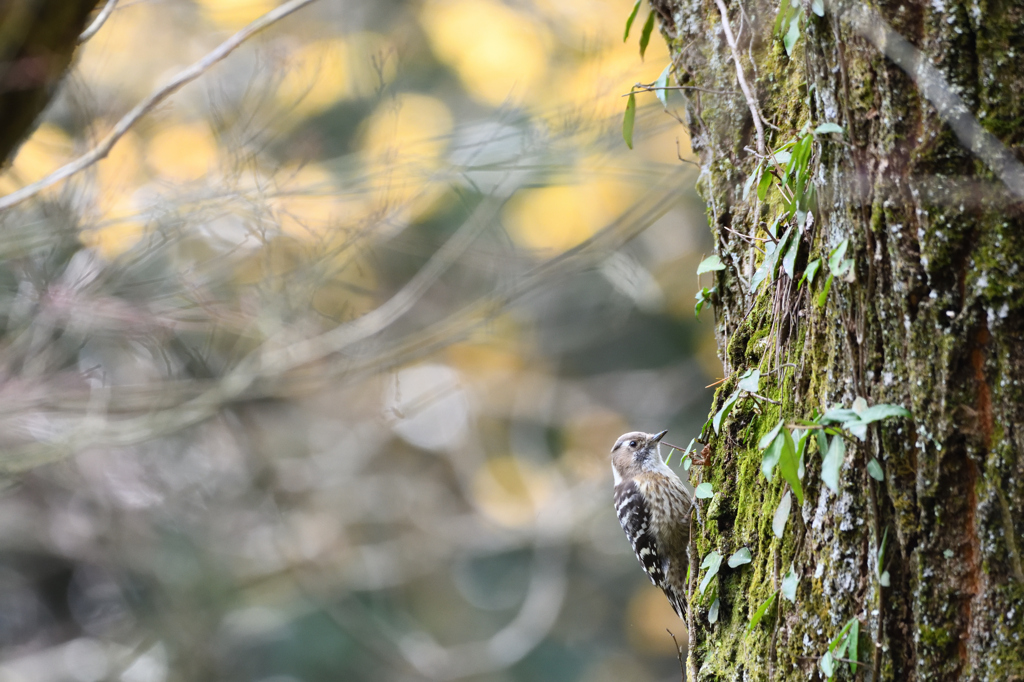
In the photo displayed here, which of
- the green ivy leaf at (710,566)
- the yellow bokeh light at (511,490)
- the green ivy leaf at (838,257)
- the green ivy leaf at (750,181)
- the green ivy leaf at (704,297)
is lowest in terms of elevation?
the green ivy leaf at (710,566)

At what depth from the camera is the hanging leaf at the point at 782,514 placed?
179 centimetres

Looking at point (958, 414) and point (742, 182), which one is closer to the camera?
point (958, 414)

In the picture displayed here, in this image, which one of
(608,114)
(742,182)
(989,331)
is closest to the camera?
(989,331)

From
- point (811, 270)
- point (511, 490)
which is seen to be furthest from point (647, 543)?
point (511, 490)

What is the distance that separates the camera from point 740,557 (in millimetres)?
2102

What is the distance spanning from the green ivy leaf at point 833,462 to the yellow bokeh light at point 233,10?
5280 millimetres

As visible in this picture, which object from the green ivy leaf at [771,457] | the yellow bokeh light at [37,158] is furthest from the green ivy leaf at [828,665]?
the yellow bokeh light at [37,158]

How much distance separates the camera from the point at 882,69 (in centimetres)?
158

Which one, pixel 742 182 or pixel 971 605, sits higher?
pixel 742 182

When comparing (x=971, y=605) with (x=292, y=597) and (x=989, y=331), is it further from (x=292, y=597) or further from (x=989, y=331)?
(x=292, y=597)

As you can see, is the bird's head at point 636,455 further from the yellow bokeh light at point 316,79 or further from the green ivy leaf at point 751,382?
the yellow bokeh light at point 316,79

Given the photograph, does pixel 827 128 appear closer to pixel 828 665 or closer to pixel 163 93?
pixel 828 665

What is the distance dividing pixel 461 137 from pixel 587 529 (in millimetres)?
5584

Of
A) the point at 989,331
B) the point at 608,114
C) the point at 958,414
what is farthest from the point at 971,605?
the point at 608,114
